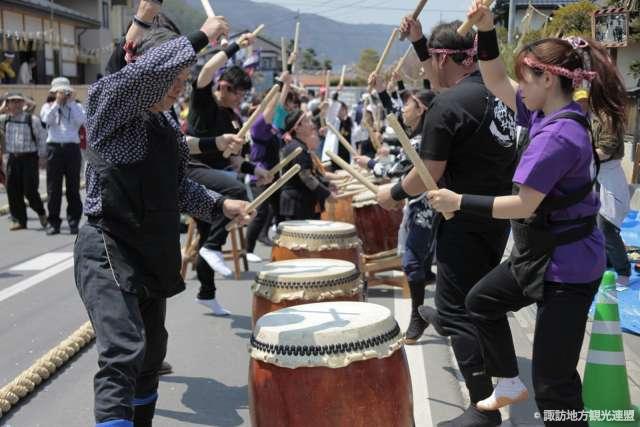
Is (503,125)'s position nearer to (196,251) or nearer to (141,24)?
(141,24)

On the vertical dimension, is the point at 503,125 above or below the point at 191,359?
above

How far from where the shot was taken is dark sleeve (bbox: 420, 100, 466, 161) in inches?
144

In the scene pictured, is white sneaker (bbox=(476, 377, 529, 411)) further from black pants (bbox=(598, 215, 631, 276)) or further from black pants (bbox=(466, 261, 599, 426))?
black pants (bbox=(598, 215, 631, 276))

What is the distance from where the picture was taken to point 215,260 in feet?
19.3

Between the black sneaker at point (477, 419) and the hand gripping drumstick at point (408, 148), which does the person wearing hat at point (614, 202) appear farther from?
the hand gripping drumstick at point (408, 148)

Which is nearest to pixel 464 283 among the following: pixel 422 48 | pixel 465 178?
pixel 465 178

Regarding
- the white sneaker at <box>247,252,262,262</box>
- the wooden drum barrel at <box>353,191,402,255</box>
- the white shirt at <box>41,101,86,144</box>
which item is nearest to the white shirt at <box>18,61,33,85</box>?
the white shirt at <box>41,101,86,144</box>

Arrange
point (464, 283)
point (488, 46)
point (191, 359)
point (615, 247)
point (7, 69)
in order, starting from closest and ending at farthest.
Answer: point (488, 46) < point (464, 283) < point (191, 359) < point (615, 247) < point (7, 69)

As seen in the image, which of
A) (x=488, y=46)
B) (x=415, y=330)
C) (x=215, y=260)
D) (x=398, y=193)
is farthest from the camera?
(x=215, y=260)

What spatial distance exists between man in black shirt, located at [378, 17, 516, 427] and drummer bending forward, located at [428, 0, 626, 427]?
1.86ft

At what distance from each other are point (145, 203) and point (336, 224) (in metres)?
2.30

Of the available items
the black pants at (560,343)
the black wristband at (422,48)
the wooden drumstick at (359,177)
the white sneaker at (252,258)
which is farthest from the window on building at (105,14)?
the black pants at (560,343)

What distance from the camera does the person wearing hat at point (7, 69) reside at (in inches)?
958

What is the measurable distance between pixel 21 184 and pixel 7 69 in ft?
50.5
